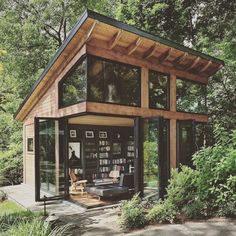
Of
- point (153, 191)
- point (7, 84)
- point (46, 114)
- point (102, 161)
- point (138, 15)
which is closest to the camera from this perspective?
point (153, 191)

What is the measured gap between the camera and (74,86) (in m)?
8.14

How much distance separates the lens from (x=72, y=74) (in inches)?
329

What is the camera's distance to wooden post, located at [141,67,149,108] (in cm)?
863

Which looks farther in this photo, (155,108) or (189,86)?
(189,86)

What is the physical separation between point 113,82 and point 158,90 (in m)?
2.00

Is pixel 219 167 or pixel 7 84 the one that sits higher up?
pixel 7 84

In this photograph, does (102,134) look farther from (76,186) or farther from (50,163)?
(50,163)

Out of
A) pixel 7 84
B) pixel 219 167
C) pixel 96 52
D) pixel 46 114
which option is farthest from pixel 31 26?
pixel 219 167

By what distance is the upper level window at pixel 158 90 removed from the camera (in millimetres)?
9047

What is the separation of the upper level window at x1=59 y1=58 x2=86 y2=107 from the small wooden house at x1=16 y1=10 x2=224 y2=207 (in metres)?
0.03

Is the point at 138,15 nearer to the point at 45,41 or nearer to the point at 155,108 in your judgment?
the point at 45,41

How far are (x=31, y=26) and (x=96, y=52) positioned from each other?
9.78m

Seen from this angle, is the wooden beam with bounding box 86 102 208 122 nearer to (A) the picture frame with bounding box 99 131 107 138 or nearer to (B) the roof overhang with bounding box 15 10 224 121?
(B) the roof overhang with bounding box 15 10 224 121

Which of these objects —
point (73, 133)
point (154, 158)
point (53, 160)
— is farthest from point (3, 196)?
point (154, 158)
